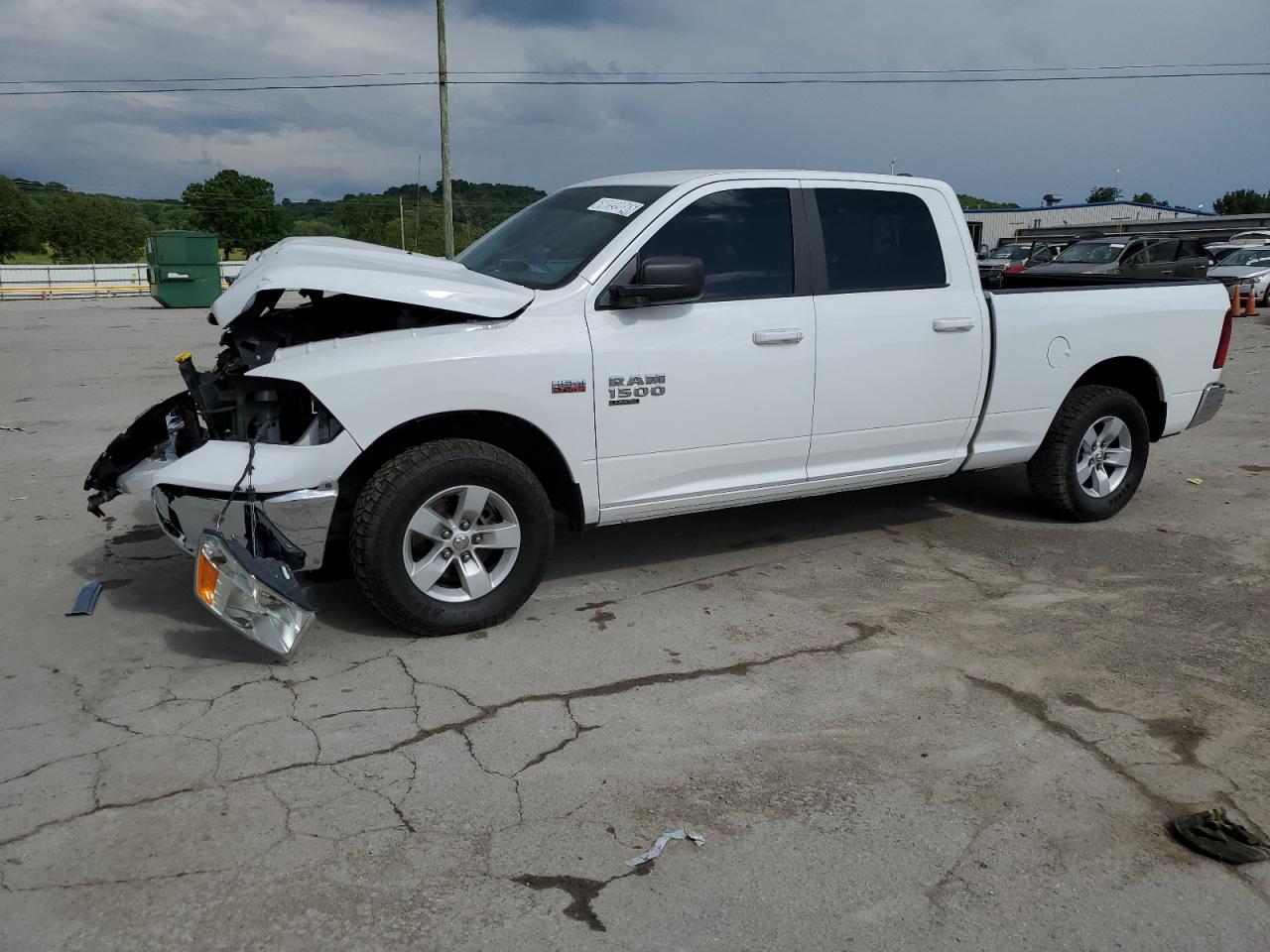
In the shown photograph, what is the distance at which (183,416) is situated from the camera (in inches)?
189

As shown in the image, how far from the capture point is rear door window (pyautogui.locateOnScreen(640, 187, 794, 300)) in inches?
196

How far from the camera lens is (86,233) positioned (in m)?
83.5

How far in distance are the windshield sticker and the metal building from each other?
66.7 metres

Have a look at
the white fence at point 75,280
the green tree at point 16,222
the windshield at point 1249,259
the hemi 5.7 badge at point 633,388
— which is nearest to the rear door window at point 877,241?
the hemi 5.7 badge at point 633,388

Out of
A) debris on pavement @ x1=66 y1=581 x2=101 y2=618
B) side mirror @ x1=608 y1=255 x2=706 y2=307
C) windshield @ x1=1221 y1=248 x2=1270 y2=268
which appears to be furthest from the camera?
windshield @ x1=1221 y1=248 x2=1270 y2=268

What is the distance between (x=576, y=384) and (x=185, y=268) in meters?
26.4

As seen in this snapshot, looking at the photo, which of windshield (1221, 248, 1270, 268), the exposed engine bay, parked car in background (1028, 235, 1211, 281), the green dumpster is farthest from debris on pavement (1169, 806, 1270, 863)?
the green dumpster

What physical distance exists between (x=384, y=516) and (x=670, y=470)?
1.36m

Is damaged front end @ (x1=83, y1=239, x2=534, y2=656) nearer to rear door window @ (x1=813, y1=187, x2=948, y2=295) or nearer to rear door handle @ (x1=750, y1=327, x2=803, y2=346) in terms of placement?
rear door handle @ (x1=750, y1=327, x2=803, y2=346)

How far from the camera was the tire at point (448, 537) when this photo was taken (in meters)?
4.34

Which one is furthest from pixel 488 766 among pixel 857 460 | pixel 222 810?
pixel 857 460

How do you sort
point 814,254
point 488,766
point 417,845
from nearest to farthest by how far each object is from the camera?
point 417,845, point 488,766, point 814,254

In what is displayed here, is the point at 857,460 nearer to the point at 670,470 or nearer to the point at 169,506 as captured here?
the point at 670,470

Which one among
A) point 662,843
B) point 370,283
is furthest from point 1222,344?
point 662,843
